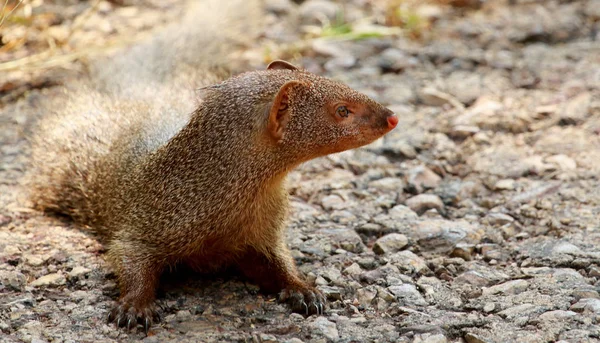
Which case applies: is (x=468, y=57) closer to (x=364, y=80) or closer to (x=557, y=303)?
(x=364, y=80)

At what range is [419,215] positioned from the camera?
3652mm

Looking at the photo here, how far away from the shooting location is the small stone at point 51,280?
2926 millimetres

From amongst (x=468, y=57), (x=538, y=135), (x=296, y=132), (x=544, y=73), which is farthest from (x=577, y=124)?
(x=296, y=132)

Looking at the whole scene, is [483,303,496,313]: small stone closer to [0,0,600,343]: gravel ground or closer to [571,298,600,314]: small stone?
[0,0,600,343]: gravel ground

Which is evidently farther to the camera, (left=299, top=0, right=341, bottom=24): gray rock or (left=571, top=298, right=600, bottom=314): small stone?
(left=299, top=0, right=341, bottom=24): gray rock

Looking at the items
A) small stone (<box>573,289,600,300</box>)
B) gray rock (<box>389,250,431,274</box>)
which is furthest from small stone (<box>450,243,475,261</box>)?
small stone (<box>573,289,600,300</box>)

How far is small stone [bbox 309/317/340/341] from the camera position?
8.84 feet

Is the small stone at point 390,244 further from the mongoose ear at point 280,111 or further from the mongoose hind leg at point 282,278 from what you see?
the mongoose ear at point 280,111

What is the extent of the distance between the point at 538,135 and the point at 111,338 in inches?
103

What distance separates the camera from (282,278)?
120 inches

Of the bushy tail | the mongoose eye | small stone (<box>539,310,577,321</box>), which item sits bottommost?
small stone (<box>539,310,577,321</box>)

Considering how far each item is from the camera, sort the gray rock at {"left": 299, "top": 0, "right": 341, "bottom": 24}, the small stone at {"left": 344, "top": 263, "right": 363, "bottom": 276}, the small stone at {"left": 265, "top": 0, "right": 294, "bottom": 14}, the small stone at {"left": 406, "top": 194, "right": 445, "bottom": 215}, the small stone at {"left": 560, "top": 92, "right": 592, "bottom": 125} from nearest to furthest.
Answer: the small stone at {"left": 344, "top": 263, "right": 363, "bottom": 276}
the small stone at {"left": 406, "top": 194, "right": 445, "bottom": 215}
the small stone at {"left": 560, "top": 92, "right": 592, "bottom": 125}
the gray rock at {"left": 299, "top": 0, "right": 341, "bottom": 24}
the small stone at {"left": 265, "top": 0, "right": 294, "bottom": 14}

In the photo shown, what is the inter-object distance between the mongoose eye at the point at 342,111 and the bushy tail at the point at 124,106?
25.2 inches

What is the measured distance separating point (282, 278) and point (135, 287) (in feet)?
1.84
